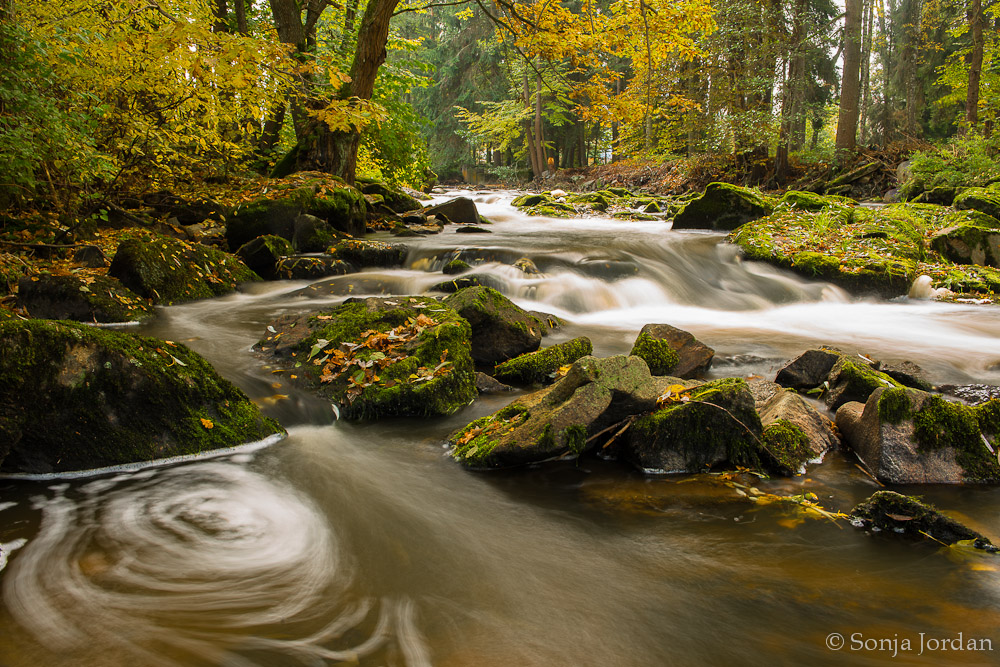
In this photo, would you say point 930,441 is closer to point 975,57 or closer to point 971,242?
point 971,242

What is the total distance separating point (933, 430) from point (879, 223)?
9.79m

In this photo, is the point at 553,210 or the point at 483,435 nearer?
the point at 483,435

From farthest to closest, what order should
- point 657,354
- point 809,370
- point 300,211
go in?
1. point 300,211
2. point 657,354
3. point 809,370

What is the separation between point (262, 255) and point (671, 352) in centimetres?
738

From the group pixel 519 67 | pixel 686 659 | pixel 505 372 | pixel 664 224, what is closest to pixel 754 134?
pixel 664 224

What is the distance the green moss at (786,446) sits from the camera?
3568mm

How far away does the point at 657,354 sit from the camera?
17.1ft

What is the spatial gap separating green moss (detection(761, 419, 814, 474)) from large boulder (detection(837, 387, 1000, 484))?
385mm

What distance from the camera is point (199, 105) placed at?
905 centimetres

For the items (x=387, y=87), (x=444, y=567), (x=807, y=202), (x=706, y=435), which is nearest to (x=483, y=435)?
(x=444, y=567)

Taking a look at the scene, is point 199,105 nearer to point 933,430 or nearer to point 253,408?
point 253,408

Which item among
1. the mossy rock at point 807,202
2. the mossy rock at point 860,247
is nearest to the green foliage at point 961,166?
the mossy rock at point 860,247

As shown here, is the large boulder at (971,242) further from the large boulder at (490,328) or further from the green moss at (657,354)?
the large boulder at (490,328)

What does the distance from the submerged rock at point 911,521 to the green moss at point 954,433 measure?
778 millimetres
